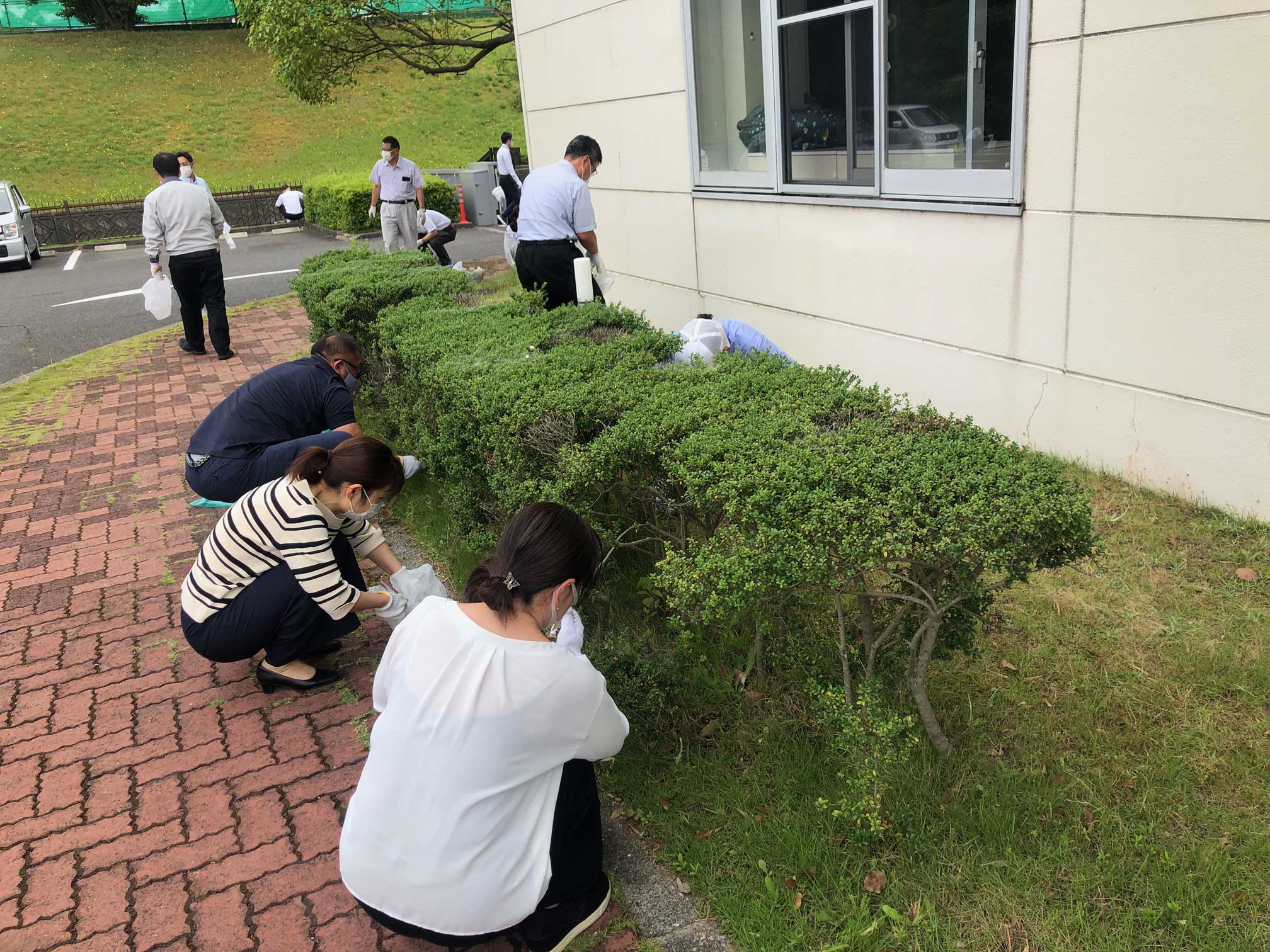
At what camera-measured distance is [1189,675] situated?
10.6ft

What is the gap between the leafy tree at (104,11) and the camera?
4900cm

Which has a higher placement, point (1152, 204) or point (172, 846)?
point (1152, 204)

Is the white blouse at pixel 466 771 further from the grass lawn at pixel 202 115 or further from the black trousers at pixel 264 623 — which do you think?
the grass lawn at pixel 202 115

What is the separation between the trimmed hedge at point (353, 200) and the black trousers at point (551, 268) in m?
14.5

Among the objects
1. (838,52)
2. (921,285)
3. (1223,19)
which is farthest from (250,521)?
(838,52)

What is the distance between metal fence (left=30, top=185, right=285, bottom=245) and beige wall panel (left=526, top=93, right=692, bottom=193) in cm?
1838

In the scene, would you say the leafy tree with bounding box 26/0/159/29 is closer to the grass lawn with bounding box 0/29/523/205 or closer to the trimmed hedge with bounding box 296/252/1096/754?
the grass lawn with bounding box 0/29/523/205

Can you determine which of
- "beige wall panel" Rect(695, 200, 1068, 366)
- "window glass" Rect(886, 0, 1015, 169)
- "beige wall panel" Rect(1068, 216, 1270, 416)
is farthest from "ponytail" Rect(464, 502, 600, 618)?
"window glass" Rect(886, 0, 1015, 169)

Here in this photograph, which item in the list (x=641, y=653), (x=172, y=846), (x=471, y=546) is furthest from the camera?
(x=471, y=546)

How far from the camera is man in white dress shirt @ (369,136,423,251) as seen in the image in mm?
12062

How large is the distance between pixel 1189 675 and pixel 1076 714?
0.46 meters

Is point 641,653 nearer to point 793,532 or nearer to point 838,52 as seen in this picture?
point 793,532

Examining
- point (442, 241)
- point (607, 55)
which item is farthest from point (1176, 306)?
point (442, 241)

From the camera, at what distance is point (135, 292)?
1595 cm
